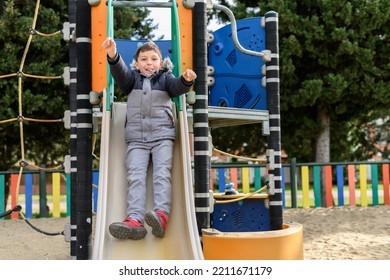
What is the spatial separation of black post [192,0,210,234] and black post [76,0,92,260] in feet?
2.29

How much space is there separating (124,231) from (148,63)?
1163 millimetres

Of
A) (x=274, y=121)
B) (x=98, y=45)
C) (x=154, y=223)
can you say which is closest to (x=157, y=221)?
(x=154, y=223)

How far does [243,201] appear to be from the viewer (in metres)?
5.28

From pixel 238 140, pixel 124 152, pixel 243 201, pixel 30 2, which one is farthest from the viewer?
pixel 238 140

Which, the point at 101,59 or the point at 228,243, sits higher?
the point at 101,59

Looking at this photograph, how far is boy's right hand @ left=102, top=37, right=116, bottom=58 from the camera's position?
3.11m

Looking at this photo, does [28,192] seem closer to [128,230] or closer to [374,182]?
[374,182]

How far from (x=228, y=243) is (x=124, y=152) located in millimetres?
912

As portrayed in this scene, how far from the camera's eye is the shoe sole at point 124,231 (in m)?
3.19

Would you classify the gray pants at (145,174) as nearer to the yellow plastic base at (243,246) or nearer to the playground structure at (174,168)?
the playground structure at (174,168)

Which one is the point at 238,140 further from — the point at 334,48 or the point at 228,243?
the point at 228,243

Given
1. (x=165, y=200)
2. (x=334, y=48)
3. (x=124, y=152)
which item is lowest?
(x=165, y=200)

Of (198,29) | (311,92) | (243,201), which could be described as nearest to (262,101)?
(243,201)

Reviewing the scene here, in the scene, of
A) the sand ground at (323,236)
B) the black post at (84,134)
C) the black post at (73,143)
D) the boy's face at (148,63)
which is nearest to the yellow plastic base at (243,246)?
the black post at (84,134)
